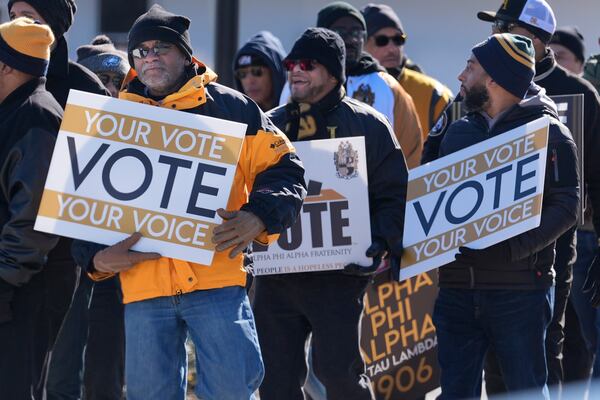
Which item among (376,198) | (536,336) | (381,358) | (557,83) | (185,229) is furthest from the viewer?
(381,358)

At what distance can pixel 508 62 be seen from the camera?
6.07m

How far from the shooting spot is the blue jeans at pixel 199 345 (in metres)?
5.34

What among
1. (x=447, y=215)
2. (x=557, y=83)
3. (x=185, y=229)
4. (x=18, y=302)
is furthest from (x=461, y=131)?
(x=18, y=302)

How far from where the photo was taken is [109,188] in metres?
5.39

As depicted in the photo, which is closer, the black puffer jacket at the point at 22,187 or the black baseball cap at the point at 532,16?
the black puffer jacket at the point at 22,187

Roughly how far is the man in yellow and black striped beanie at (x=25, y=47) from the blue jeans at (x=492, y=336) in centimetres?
195

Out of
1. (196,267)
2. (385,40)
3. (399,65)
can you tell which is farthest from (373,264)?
(385,40)

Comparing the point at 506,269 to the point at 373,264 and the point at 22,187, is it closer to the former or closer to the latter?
the point at 373,264

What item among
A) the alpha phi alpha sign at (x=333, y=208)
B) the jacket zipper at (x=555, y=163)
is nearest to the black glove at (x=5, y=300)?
the alpha phi alpha sign at (x=333, y=208)

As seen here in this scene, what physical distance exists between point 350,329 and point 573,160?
1.20 m

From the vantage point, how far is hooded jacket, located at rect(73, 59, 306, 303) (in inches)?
211

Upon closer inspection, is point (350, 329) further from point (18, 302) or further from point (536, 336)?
point (18, 302)

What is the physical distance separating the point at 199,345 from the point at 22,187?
0.90 meters

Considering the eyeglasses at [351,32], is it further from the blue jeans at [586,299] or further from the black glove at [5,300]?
the black glove at [5,300]
